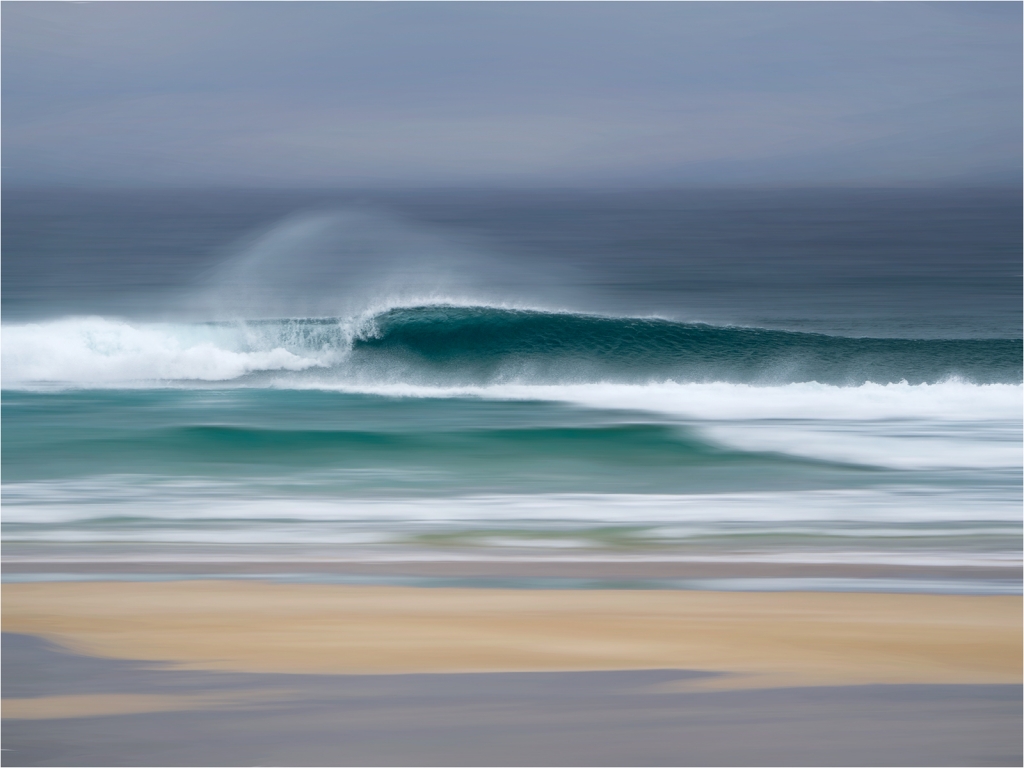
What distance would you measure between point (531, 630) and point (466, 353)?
9.55 metres

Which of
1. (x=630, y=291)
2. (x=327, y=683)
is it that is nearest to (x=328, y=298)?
(x=630, y=291)

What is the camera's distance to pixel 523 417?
8.97 meters

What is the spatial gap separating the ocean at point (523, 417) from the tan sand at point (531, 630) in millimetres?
355

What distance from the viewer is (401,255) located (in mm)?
29469

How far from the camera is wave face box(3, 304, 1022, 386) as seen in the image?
1260 cm

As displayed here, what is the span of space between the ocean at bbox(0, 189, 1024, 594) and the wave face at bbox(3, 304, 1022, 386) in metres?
0.04

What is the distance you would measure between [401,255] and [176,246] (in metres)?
6.14

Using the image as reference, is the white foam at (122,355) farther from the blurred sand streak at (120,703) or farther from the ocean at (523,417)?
the blurred sand streak at (120,703)

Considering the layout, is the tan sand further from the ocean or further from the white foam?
the white foam

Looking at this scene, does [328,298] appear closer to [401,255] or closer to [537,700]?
[401,255]

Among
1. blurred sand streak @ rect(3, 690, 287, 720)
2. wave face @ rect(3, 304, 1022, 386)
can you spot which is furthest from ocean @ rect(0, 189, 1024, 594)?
blurred sand streak @ rect(3, 690, 287, 720)

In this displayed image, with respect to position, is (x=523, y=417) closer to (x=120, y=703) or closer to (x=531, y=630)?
(x=531, y=630)

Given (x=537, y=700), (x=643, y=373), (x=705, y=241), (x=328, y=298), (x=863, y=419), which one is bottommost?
(x=537, y=700)

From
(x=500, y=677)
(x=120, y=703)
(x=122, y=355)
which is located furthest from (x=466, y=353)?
(x=120, y=703)
